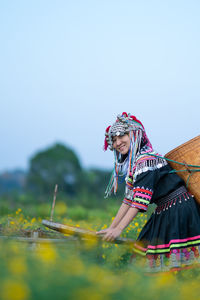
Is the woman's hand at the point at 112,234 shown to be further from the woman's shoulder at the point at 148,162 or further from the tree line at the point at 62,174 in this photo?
the tree line at the point at 62,174

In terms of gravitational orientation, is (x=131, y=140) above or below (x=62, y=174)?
below

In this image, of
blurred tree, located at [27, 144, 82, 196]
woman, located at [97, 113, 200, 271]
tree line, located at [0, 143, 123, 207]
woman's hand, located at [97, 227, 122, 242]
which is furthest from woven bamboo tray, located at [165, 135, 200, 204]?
blurred tree, located at [27, 144, 82, 196]

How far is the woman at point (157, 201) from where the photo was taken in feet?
10.6

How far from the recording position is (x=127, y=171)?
3551 millimetres

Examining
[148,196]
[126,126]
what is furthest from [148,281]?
[126,126]

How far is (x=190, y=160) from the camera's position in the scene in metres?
3.43

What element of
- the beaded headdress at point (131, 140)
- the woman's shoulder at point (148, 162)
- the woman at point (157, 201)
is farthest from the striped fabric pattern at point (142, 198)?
the beaded headdress at point (131, 140)

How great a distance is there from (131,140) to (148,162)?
0.95 ft

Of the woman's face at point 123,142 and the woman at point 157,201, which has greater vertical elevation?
the woman's face at point 123,142

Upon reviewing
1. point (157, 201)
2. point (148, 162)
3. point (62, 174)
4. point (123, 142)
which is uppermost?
point (62, 174)

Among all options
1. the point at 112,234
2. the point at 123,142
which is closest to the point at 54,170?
the point at 123,142

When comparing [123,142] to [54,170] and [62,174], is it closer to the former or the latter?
[62,174]

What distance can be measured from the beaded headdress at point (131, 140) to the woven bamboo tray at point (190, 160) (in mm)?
263

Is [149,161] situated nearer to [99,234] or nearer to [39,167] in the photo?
[99,234]
